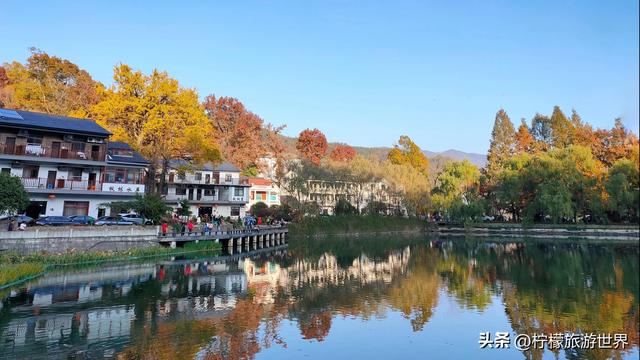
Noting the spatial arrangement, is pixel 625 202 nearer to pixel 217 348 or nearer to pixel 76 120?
pixel 217 348

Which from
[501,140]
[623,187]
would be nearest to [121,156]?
[623,187]

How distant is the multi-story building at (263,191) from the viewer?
7019 centimetres

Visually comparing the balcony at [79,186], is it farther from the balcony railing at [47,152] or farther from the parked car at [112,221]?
the parked car at [112,221]

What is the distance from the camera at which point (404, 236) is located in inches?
2672

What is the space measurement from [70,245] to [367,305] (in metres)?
22.0

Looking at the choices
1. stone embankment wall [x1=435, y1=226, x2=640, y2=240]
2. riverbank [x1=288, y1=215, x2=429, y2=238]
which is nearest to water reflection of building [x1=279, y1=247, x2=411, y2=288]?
riverbank [x1=288, y1=215, x2=429, y2=238]

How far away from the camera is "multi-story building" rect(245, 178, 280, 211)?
7019 cm

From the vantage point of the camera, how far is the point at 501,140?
8625cm

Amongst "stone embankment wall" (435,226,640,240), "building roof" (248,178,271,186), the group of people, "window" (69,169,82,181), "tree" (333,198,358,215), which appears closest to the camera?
the group of people

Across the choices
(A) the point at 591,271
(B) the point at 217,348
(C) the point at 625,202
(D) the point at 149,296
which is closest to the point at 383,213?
(C) the point at 625,202

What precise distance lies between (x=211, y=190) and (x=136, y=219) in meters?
21.5

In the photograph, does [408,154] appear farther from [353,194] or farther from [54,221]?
[54,221]

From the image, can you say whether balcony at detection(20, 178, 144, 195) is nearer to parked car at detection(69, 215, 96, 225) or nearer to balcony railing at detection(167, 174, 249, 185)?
parked car at detection(69, 215, 96, 225)

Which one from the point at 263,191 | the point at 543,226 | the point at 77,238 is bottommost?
the point at 77,238
